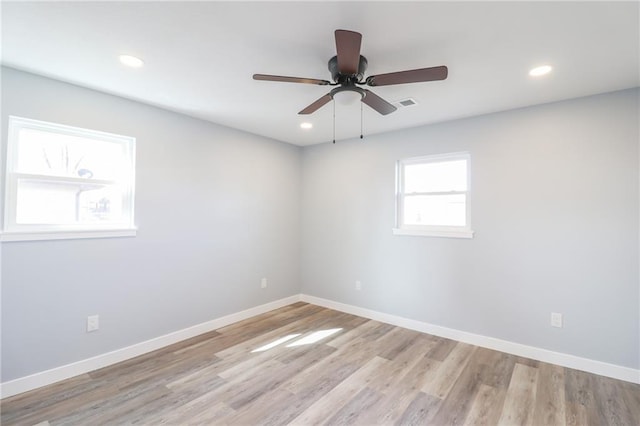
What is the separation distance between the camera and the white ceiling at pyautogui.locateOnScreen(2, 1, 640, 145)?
1.64m

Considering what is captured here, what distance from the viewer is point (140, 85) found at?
2588 millimetres

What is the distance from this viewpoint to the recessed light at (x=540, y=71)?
2.22 m

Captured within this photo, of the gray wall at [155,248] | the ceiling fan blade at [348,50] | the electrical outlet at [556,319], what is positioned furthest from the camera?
the electrical outlet at [556,319]

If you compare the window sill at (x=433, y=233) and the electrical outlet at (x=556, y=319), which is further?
the window sill at (x=433, y=233)

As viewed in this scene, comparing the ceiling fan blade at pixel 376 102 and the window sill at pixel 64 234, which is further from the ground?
the ceiling fan blade at pixel 376 102

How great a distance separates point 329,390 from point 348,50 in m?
2.44

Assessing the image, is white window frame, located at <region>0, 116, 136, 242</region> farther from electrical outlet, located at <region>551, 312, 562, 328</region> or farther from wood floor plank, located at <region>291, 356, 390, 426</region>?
electrical outlet, located at <region>551, 312, 562, 328</region>

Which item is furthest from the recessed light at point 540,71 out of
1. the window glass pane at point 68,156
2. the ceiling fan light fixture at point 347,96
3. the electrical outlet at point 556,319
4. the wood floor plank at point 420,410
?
the window glass pane at point 68,156

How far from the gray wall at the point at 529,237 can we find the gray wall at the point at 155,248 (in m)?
1.41

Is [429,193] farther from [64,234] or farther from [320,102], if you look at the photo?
[64,234]

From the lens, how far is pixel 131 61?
219 centimetres

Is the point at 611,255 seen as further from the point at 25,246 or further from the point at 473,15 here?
the point at 25,246

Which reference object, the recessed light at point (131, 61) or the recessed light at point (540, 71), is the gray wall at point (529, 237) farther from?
the recessed light at point (131, 61)

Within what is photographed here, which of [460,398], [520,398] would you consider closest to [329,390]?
[460,398]
